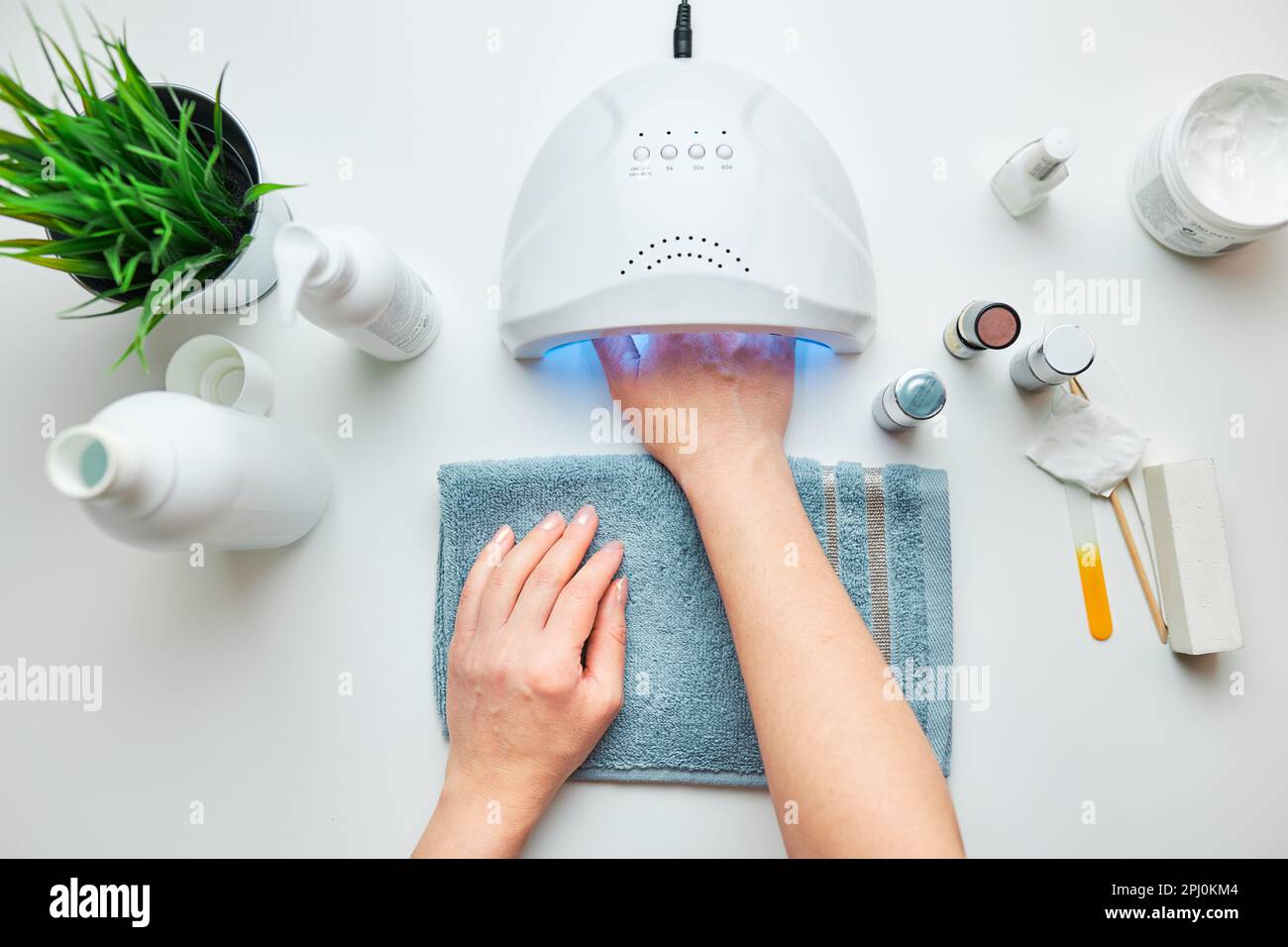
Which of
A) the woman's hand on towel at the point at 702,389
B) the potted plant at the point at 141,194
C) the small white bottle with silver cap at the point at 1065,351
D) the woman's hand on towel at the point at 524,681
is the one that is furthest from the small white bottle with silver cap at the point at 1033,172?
the potted plant at the point at 141,194

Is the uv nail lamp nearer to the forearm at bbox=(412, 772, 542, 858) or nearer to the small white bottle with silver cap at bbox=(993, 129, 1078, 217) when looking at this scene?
the small white bottle with silver cap at bbox=(993, 129, 1078, 217)

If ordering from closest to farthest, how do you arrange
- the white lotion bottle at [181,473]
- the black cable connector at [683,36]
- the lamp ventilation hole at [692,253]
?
the white lotion bottle at [181,473]
the lamp ventilation hole at [692,253]
the black cable connector at [683,36]

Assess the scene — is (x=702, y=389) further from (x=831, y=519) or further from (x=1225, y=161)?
(x=1225, y=161)

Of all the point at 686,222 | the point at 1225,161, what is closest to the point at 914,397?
the point at 686,222

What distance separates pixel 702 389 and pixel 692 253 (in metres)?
0.13

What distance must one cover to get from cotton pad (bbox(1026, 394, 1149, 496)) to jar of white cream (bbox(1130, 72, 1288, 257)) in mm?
166

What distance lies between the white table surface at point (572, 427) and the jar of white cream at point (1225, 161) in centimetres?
4

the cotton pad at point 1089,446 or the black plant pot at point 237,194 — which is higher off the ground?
the black plant pot at point 237,194

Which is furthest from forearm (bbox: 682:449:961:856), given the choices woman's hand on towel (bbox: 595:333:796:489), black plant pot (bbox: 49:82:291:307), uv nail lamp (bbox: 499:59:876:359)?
black plant pot (bbox: 49:82:291:307)

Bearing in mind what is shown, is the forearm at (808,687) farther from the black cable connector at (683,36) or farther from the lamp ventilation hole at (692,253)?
the black cable connector at (683,36)

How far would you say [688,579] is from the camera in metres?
0.58

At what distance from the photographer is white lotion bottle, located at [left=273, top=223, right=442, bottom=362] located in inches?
16.9

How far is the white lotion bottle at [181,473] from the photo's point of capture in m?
0.38
